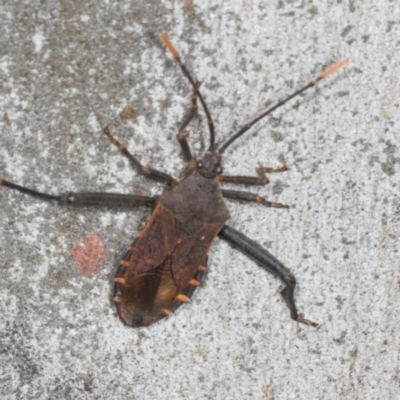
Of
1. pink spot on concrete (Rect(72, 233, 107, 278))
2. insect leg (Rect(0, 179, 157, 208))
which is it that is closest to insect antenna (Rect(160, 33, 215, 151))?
insect leg (Rect(0, 179, 157, 208))

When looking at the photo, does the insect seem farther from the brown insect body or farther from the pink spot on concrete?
the pink spot on concrete

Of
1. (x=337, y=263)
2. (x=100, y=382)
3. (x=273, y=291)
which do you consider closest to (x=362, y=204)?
(x=337, y=263)

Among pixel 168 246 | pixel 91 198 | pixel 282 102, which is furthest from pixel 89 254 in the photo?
pixel 282 102

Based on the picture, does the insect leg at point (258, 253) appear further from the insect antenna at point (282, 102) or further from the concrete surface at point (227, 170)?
the insect antenna at point (282, 102)

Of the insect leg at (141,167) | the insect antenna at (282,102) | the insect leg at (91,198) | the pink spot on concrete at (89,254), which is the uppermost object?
the insect antenna at (282,102)

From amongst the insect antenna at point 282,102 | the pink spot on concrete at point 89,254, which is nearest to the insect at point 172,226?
the insect antenna at point 282,102

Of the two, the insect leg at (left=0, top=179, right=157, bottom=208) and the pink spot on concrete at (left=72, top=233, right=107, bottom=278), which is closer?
the insect leg at (left=0, top=179, right=157, bottom=208)

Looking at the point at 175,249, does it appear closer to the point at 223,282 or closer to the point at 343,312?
the point at 223,282
